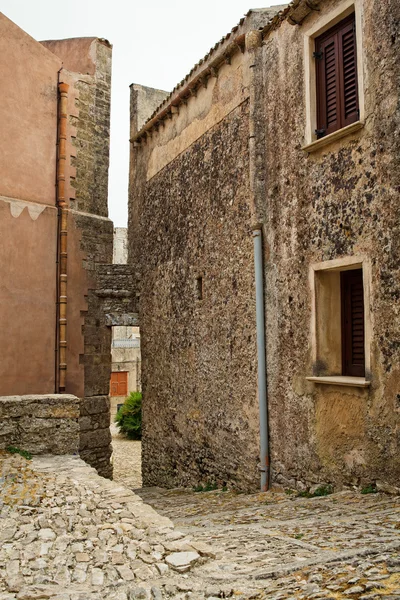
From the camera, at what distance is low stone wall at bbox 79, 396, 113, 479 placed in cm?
977

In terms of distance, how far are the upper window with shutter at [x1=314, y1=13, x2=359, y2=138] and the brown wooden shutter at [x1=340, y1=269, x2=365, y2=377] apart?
1.66m

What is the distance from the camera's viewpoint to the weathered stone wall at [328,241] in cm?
523

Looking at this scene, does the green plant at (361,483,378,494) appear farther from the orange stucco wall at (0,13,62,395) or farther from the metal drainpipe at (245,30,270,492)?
the orange stucco wall at (0,13,62,395)

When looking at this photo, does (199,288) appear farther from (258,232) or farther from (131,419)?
(131,419)

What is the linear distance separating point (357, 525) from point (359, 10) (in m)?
4.83

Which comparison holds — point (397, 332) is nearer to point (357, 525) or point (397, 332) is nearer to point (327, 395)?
point (327, 395)

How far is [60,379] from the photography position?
31.4ft

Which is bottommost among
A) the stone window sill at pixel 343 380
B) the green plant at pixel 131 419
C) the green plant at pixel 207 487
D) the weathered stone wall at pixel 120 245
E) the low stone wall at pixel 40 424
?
the green plant at pixel 131 419

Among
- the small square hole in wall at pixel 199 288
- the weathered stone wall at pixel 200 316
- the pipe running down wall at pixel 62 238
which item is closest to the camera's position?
the weathered stone wall at pixel 200 316

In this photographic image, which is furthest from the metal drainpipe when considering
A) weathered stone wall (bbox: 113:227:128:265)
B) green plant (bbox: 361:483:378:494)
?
weathered stone wall (bbox: 113:227:128:265)

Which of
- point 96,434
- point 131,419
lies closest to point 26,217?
point 96,434

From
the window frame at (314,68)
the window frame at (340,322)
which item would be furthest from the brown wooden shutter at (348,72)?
the window frame at (340,322)

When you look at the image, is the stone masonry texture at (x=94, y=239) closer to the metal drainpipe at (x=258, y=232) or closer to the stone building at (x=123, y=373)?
the metal drainpipe at (x=258, y=232)

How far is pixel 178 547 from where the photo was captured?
3.29 meters
